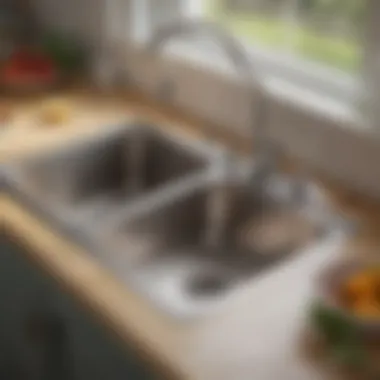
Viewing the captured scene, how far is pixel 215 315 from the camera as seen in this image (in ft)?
4.24

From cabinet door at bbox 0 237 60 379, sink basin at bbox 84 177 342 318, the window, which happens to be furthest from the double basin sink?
the window

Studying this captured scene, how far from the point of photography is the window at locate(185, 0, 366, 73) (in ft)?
5.56

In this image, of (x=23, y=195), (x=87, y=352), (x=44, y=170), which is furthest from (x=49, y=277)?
(x=44, y=170)

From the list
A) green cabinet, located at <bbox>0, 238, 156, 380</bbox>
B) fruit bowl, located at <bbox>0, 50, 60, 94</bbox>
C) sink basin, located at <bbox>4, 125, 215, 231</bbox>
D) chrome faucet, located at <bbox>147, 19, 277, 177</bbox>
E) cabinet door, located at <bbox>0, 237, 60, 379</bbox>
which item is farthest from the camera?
fruit bowl, located at <bbox>0, 50, 60, 94</bbox>

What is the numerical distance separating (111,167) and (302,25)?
574mm

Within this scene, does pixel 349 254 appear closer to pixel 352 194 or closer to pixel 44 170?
pixel 352 194

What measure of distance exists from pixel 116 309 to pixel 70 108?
0.91 m

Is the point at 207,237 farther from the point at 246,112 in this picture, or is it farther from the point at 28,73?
the point at 28,73

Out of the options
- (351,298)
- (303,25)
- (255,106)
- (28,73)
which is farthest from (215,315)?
(28,73)

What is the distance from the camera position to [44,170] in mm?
1875

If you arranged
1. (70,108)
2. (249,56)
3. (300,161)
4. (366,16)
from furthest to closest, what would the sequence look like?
(70,108)
(249,56)
(300,161)
(366,16)

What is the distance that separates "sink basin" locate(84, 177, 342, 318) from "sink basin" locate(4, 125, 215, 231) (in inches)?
4.5

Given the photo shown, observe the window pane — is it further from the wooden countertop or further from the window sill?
the wooden countertop

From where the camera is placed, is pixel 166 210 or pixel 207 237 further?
pixel 207 237
